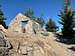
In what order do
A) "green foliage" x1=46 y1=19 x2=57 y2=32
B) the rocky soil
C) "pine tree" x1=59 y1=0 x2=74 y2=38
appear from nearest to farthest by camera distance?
the rocky soil
"pine tree" x1=59 y1=0 x2=74 y2=38
"green foliage" x1=46 y1=19 x2=57 y2=32

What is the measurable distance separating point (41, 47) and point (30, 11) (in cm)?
3663

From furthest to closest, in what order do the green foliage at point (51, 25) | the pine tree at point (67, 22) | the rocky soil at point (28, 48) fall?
1. the green foliage at point (51, 25)
2. the pine tree at point (67, 22)
3. the rocky soil at point (28, 48)

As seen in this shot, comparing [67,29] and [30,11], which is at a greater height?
[30,11]

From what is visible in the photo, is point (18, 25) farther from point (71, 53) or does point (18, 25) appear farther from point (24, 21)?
point (71, 53)

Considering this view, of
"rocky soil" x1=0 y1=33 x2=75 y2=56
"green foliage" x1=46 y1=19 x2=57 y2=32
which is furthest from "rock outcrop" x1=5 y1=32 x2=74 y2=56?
"green foliage" x1=46 y1=19 x2=57 y2=32

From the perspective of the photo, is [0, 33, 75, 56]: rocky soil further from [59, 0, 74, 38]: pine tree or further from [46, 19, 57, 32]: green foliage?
[46, 19, 57, 32]: green foliage

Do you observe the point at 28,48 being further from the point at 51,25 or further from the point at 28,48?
the point at 51,25

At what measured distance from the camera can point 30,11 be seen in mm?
55750

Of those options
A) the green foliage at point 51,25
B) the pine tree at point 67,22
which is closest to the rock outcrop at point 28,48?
the pine tree at point 67,22

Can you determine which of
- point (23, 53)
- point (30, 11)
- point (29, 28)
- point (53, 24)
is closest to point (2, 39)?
point (23, 53)

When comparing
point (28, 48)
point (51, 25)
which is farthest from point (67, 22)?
point (28, 48)

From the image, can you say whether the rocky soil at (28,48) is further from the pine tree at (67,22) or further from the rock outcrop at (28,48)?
the pine tree at (67,22)

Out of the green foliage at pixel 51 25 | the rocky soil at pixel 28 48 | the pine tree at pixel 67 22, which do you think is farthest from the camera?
the green foliage at pixel 51 25

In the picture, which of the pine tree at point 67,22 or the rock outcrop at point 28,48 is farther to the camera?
the pine tree at point 67,22
